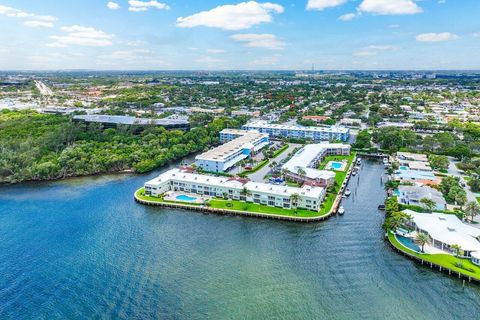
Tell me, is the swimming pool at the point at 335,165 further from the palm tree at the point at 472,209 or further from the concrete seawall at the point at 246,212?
the palm tree at the point at 472,209

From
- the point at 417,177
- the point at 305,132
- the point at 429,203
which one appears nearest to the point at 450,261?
the point at 429,203

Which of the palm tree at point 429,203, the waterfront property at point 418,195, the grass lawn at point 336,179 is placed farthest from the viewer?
the grass lawn at point 336,179

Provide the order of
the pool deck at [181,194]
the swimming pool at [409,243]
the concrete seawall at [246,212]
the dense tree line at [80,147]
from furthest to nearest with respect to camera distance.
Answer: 1. the dense tree line at [80,147]
2. the pool deck at [181,194]
3. the concrete seawall at [246,212]
4. the swimming pool at [409,243]

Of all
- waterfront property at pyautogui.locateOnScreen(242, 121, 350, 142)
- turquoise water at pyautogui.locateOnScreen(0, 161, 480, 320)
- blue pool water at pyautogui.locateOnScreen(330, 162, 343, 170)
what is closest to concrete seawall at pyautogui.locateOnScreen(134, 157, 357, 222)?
turquoise water at pyautogui.locateOnScreen(0, 161, 480, 320)

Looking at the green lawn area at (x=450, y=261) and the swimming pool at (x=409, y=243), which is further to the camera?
the swimming pool at (x=409, y=243)

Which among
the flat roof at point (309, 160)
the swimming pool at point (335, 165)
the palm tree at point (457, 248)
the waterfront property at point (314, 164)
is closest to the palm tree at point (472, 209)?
the palm tree at point (457, 248)

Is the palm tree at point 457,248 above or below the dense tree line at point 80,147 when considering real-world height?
below
